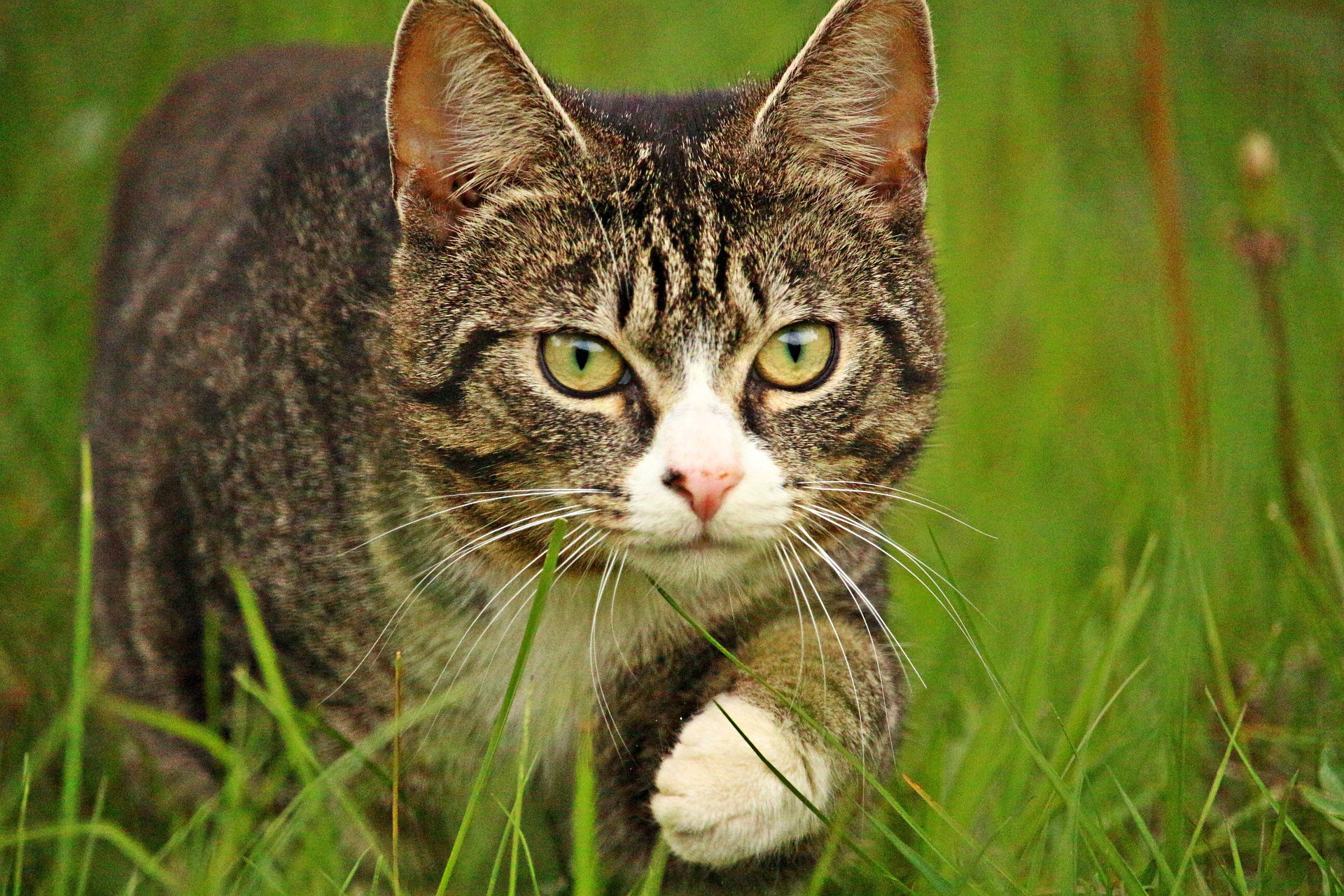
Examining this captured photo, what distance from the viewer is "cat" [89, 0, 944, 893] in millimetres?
2104

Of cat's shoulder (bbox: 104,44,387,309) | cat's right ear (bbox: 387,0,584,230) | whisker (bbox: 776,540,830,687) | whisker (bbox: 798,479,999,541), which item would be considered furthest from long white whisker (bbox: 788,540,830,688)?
cat's shoulder (bbox: 104,44,387,309)

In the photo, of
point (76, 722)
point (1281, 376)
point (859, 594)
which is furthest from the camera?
point (1281, 376)

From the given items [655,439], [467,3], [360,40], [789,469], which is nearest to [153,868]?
[655,439]

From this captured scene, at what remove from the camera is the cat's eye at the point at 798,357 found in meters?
2.21

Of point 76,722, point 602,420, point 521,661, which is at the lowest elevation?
point 76,722

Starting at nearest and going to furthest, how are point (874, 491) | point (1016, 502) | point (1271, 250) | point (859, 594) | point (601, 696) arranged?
point (859, 594), point (874, 491), point (601, 696), point (1271, 250), point (1016, 502)

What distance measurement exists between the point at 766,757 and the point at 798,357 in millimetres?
669

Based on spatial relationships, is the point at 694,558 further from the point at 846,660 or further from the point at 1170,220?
the point at 1170,220

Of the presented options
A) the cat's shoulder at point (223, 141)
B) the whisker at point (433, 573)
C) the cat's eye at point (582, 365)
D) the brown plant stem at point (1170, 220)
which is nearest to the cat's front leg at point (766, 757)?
→ the whisker at point (433, 573)

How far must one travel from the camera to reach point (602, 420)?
2.11m

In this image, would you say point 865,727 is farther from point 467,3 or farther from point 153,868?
point 467,3

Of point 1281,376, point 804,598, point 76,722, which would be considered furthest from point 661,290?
point 1281,376

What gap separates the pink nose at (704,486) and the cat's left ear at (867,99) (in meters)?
0.73

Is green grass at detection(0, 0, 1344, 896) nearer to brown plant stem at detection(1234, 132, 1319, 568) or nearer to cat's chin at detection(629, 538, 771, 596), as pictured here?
brown plant stem at detection(1234, 132, 1319, 568)
